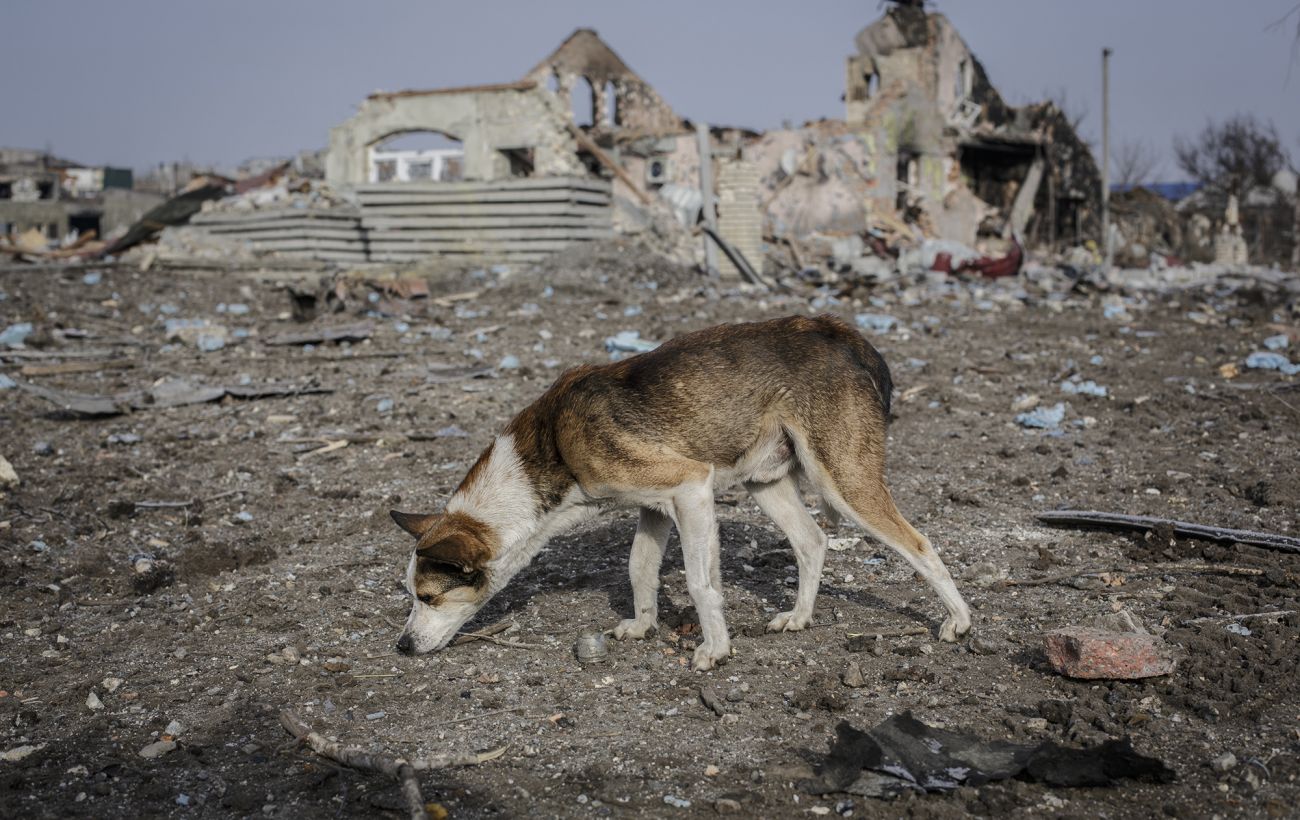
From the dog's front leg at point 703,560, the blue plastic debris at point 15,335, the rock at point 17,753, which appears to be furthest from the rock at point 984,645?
the blue plastic debris at point 15,335

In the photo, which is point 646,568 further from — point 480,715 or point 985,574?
point 985,574

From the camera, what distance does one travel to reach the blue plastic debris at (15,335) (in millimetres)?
12841

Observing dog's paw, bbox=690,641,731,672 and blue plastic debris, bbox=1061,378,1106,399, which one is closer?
dog's paw, bbox=690,641,731,672

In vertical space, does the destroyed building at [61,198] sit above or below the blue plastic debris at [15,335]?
above

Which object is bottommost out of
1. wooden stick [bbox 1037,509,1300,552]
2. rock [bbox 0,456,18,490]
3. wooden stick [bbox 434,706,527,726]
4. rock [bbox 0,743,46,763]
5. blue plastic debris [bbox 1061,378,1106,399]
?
rock [bbox 0,743,46,763]

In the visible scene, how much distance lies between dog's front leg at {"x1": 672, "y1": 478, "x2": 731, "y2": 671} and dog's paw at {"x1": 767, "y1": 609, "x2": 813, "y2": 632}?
0.38 meters

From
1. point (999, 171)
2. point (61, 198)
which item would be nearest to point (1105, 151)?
point (999, 171)

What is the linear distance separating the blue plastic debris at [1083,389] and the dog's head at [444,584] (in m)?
7.11

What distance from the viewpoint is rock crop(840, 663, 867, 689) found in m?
4.42

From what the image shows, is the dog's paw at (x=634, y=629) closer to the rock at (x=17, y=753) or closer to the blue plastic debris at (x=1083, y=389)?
the rock at (x=17, y=753)

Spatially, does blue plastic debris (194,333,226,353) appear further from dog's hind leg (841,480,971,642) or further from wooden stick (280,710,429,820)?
dog's hind leg (841,480,971,642)

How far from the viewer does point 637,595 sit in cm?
516

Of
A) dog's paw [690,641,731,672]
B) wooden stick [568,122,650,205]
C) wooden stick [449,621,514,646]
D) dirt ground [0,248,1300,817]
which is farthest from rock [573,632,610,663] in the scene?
wooden stick [568,122,650,205]

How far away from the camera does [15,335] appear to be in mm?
12977
